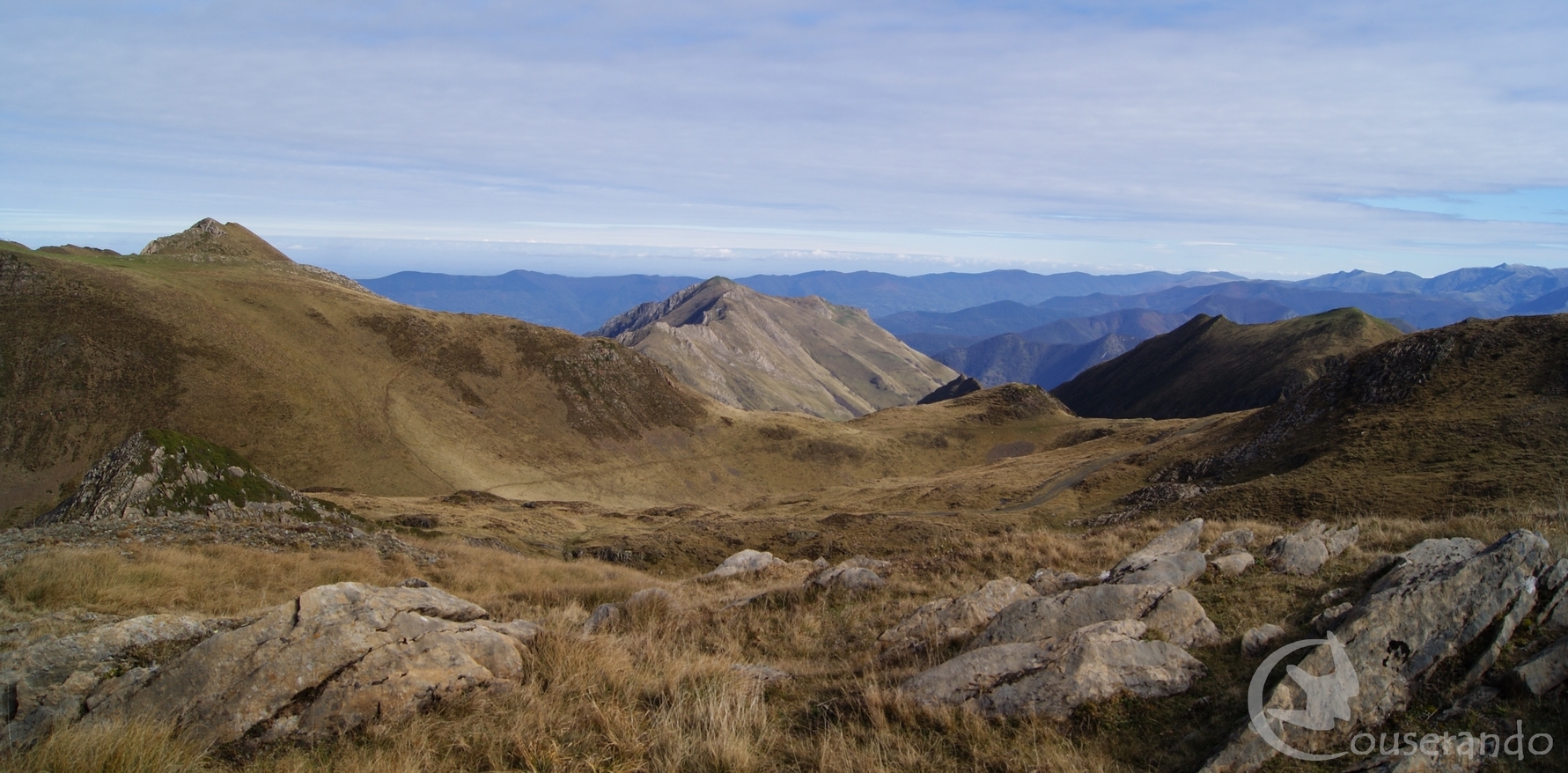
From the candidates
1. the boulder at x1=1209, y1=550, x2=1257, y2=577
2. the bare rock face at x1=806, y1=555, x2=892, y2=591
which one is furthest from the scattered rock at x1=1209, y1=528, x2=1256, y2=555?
the bare rock face at x1=806, y1=555, x2=892, y2=591

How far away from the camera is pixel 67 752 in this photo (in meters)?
4.73

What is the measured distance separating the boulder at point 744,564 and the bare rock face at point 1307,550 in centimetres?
1152

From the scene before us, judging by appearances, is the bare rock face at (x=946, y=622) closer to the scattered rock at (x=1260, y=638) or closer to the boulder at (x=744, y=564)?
the scattered rock at (x=1260, y=638)

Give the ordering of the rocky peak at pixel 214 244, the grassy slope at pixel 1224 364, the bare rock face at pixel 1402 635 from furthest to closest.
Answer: the grassy slope at pixel 1224 364, the rocky peak at pixel 214 244, the bare rock face at pixel 1402 635

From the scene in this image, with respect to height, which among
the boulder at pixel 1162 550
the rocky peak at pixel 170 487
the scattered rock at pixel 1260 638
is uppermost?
the scattered rock at pixel 1260 638

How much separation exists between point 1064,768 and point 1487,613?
178 inches

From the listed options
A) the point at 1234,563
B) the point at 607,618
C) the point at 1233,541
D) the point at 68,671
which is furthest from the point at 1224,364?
the point at 68,671

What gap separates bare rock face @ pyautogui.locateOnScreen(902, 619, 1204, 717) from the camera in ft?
21.3

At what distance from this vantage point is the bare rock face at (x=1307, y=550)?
36.3 feet

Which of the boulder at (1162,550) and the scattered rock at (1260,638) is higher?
the scattered rock at (1260,638)

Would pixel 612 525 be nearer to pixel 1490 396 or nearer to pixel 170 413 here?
pixel 170 413

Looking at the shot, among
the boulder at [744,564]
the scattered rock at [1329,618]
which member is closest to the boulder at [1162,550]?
the scattered rock at [1329,618]

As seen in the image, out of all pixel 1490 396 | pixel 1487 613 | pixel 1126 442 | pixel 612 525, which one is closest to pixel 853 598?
pixel 1487 613

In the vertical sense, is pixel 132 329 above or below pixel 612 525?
above
